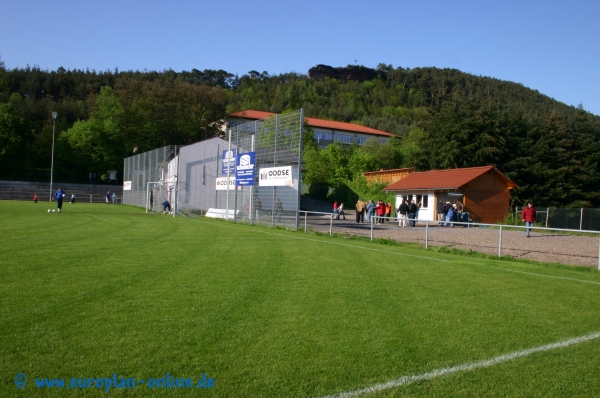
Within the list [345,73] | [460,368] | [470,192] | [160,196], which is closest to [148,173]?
[160,196]

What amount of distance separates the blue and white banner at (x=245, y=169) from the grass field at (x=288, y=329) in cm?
1631

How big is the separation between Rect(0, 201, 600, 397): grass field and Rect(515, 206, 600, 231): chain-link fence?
1109 inches

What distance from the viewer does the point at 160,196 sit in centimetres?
4075

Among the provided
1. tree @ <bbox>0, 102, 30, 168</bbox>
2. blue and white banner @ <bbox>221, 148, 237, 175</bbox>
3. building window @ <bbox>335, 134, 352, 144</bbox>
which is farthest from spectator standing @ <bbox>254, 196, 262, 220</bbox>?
building window @ <bbox>335, 134, 352, 144</bbox>

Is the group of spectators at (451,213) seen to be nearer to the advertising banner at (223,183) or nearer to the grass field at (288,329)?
the advertising banner at (223,183)

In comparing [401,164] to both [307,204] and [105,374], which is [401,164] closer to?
[307,204]

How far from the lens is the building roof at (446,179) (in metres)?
35.9

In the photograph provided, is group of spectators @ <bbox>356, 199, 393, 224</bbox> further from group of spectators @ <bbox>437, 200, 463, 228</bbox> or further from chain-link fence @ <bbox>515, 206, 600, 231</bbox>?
chain-link fence @ <bbox>515, 206, 600, 231</bbox>

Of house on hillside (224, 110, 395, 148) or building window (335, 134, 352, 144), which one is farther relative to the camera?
building window (335, 134, 352, 144)

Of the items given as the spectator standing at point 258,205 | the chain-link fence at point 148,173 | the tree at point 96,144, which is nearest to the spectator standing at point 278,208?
the spectator standing at point 258,205

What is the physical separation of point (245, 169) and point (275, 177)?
11.3 feet

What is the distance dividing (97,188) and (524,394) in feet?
218

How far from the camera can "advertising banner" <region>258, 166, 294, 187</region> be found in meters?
22.7

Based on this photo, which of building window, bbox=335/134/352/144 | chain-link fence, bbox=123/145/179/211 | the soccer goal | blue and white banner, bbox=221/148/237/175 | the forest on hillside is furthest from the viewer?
building window, bbox=335/134/352/144
